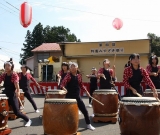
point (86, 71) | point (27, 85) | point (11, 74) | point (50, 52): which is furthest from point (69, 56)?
point (50, 52)

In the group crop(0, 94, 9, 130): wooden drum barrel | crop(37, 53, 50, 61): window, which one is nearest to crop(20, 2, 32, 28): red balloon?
crop(0, 94, 9, 130): wooden drum barrel

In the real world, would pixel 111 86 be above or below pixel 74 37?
below

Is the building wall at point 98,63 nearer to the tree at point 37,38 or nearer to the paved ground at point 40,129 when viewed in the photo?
the paved ground at point 40,129

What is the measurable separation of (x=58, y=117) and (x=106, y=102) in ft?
7.36

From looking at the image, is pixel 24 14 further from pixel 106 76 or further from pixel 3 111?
pixel 3 111

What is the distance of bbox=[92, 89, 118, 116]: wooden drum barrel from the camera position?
668 cm

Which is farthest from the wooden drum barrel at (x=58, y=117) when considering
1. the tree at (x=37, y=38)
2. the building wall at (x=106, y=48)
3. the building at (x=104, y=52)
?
the tree at (x=37, y=38)

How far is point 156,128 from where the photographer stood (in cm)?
410

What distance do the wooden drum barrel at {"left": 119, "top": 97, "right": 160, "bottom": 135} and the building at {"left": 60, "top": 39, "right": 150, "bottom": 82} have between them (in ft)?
39.8

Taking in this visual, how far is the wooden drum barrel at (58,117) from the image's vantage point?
184 inches

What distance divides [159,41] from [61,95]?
31.8 m

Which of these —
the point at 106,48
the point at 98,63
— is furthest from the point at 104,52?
the point at 98,63

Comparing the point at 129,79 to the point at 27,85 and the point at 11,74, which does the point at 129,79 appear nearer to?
the point at 11,74

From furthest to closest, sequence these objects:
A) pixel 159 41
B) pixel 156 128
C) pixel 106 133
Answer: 1. pixel 159 41
2. pixel 106 133
3. pixel 156 128
